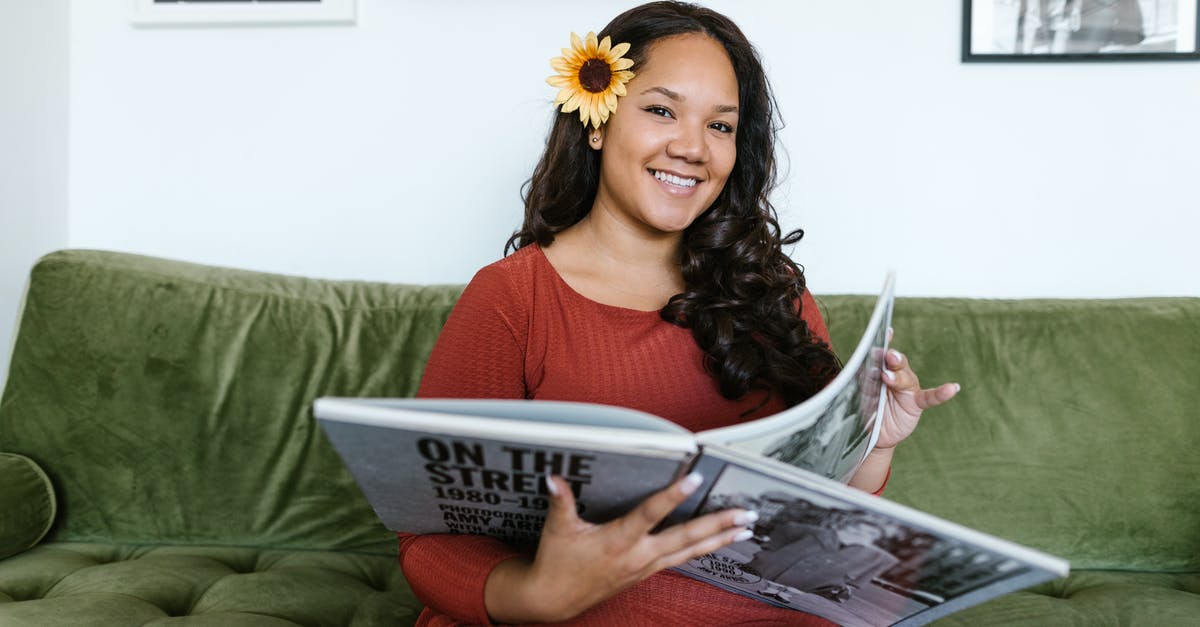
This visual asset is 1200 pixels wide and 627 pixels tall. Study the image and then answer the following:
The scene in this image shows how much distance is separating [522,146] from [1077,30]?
111 centimetres

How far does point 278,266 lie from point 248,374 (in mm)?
468

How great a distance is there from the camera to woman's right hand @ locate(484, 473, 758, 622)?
2.58 feet

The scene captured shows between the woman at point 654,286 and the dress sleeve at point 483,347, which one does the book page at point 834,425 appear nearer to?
the woman at point 654,286

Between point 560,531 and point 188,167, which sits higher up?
point 188,167

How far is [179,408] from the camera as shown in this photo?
1.67 meters

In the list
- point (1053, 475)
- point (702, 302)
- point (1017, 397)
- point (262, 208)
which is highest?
point (262, 208)

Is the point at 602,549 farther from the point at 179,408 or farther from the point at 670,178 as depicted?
the point at 179,408

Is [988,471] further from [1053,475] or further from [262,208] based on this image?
[262,208]

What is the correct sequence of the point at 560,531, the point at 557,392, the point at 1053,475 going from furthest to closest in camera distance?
the point at 1053,475 < the point at 557,392 < the point at 560,531

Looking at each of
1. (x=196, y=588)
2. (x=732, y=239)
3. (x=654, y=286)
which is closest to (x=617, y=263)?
(x=654, y=286)

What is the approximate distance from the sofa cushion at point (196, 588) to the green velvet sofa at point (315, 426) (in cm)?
2

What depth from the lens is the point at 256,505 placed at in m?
1.68

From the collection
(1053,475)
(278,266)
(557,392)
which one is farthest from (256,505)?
(1053,475)

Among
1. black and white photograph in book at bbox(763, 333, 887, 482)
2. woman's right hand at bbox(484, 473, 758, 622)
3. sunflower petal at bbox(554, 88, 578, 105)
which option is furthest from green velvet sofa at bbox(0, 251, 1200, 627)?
woman's right hand at bbox(484, 473, 758, 622)
